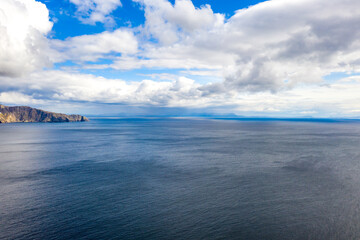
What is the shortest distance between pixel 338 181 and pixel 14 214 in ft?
209

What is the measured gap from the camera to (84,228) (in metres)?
28.7

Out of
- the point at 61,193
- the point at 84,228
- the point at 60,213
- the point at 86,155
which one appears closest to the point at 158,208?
the point at 84,228

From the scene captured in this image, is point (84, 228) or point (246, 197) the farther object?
point (246, 197)

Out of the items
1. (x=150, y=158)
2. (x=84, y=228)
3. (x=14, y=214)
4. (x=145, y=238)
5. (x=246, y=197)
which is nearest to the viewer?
(x=145, y=238)

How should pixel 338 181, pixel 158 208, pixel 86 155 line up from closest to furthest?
pixel 158 208 → pixel 338 181 → pixel 86 155

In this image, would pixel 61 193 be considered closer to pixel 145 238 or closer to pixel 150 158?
pixel 145 238

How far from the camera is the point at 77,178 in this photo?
49.7 m

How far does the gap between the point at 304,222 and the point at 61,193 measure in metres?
42.3

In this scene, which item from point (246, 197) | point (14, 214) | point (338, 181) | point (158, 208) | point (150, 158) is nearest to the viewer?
point (14, 214)

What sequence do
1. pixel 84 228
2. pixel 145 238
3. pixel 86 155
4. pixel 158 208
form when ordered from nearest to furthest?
pixel 145 238 → pixel 84 228 → pixel 158 208 → pixel 86 155

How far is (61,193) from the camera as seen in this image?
40.3m

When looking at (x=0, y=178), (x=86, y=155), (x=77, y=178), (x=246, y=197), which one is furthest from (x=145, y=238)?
(x=86, y=155)

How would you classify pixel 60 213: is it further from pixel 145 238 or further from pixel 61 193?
pixel 145 238

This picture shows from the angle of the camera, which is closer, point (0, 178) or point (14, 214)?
point (14, 214)
